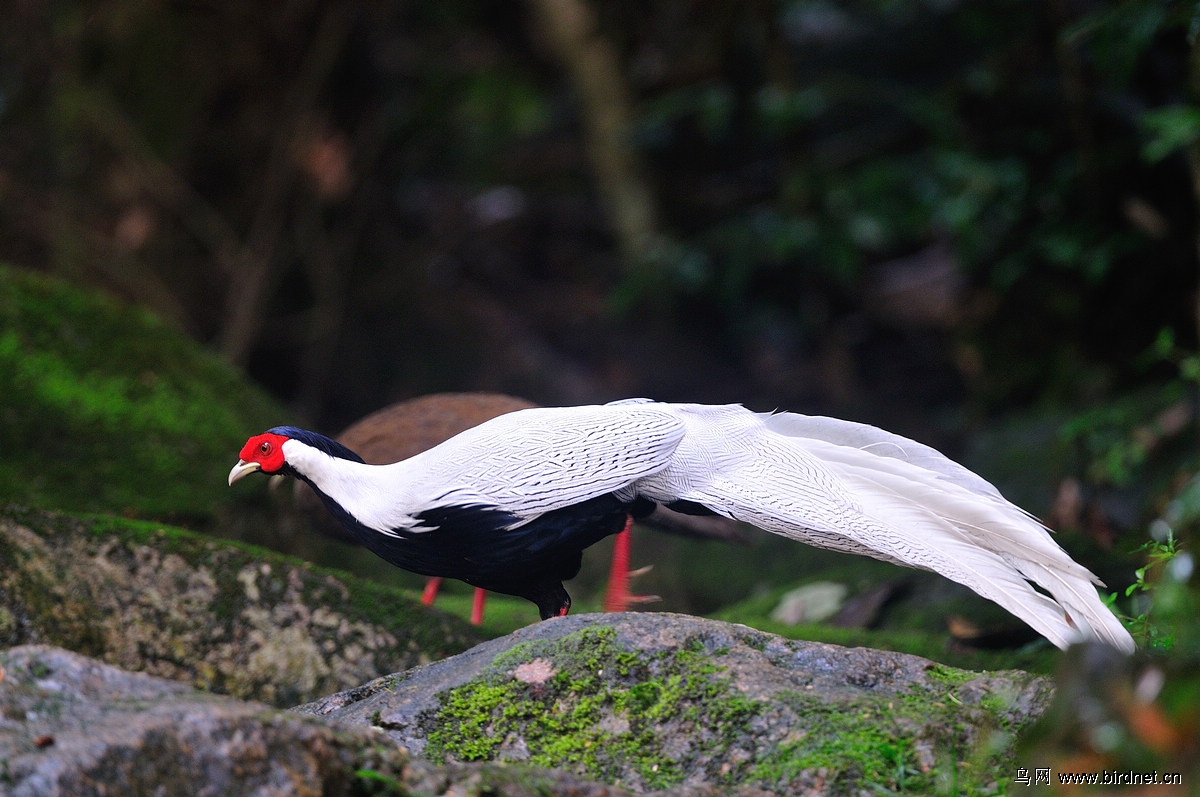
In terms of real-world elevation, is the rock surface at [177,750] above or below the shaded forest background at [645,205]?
below

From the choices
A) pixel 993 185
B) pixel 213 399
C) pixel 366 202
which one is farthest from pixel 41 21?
pixel 993 185

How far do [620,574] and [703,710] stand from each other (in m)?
1.07

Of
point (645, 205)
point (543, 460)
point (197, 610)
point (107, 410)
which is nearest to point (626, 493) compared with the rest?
point (543, 460)

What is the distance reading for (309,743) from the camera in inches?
73.0

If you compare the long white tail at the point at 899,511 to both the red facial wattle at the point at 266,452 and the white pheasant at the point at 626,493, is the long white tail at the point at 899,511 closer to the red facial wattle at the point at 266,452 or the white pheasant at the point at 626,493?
the white pheasant at the point at 626,493

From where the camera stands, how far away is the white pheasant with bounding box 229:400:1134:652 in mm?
2979

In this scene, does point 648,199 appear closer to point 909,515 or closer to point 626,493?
point 626,493

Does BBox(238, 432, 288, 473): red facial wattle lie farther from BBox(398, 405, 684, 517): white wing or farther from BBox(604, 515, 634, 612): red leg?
BBox(604, 515, 634, 612): red leg

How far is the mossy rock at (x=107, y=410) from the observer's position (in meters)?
4.86

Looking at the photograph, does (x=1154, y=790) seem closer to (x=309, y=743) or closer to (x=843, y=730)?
(x=843, y=730)

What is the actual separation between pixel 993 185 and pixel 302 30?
5.48 metres

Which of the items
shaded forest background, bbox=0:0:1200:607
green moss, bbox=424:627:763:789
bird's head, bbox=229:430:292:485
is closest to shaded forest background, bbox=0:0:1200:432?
shaded forest background, bbox=0:0:1200:607

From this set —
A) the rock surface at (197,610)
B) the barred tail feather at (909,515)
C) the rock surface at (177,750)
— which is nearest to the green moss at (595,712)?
the rock surface at (177,750)

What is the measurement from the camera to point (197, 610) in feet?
11.8
